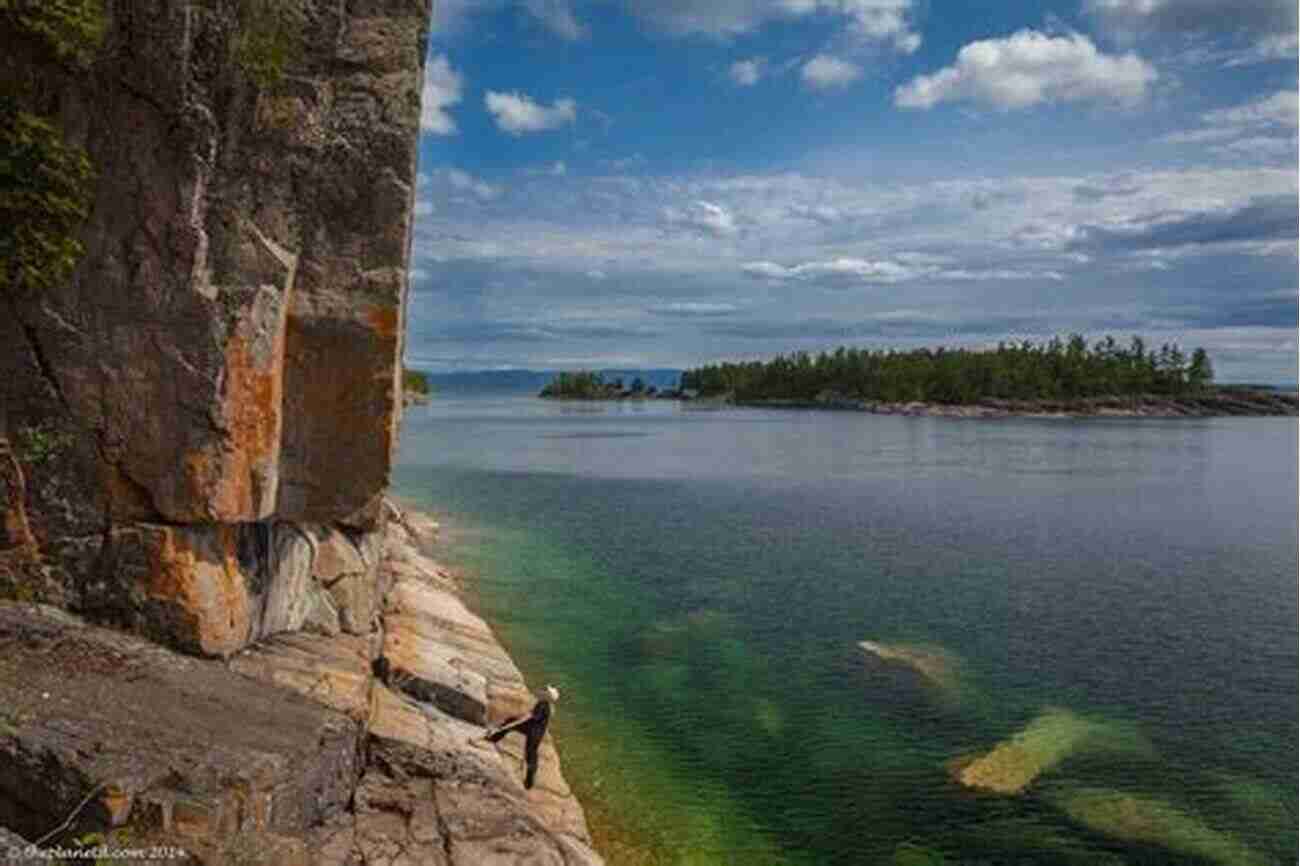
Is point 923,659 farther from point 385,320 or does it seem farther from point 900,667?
point 385,320

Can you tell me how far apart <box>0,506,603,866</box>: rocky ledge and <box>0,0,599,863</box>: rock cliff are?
0.25 ft

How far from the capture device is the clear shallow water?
25.3 metres

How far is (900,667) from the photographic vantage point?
36406 millimetres

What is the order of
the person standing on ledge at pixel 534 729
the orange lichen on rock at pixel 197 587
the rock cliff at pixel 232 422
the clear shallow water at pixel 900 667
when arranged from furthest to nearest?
the clear shallow water at pixel 900 667
the person standing on ledge at pixel 534 729
the orange lichen on rock at pixel 197 587
the rock cliff at pixel 232 422

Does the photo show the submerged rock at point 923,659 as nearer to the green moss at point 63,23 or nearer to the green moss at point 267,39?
the green moss at point 267,39

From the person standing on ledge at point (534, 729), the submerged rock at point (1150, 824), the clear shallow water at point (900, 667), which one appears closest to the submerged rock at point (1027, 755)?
the clear shallow water at point (900, 667)

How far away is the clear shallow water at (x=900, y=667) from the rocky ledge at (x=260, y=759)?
13.8 ft

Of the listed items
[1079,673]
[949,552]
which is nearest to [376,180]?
[1079,673]

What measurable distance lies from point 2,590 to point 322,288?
8.42m

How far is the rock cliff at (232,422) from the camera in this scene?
60.4 ft

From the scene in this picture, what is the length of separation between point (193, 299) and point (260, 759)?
9.05 meters

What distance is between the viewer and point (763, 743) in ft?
98.5

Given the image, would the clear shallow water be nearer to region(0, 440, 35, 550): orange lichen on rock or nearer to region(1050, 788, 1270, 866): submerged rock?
region(1050, 788, 1270, 866): submerged rock

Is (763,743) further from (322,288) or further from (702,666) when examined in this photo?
(322,288)
